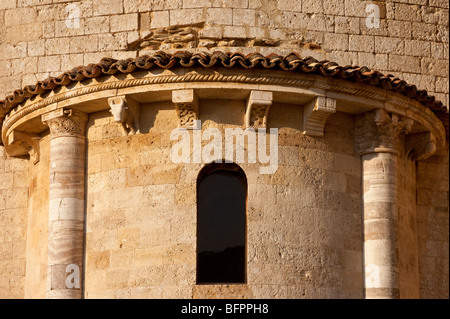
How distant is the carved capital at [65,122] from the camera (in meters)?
14.9

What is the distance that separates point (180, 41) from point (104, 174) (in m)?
2.15

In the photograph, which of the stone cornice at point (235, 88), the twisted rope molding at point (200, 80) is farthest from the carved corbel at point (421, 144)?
the twisted rope molding at point (200, 80)

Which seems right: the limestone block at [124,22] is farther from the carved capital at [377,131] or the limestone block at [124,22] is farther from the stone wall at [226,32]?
the carved capital at [377,131]

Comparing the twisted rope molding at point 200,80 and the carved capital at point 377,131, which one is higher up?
the twisted rope molding at point 200,80

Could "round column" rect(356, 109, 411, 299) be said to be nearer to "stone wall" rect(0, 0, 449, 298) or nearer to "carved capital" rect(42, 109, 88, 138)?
"stone wall" rect(0, 0, 449, 298)

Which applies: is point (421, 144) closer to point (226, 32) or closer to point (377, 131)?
point (377, 131)

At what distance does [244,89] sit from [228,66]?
1.25 ft

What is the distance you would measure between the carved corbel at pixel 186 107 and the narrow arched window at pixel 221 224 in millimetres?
622

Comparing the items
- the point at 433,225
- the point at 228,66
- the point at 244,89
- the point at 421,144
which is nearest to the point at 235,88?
the point at 244,89

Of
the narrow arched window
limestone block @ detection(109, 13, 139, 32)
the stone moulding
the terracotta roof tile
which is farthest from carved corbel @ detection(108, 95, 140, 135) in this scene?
limestone block @ detection(109, 13, 139, 32)

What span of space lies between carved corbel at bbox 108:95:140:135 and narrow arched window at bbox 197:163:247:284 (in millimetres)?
1125

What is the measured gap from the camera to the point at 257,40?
15492mm

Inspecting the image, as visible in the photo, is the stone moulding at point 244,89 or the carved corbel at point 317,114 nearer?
the stone moulding at point 244,89

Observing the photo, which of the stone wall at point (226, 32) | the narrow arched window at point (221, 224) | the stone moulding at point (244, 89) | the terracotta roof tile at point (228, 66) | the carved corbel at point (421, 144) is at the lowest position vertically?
the narrow arched window at point (221, 224)
